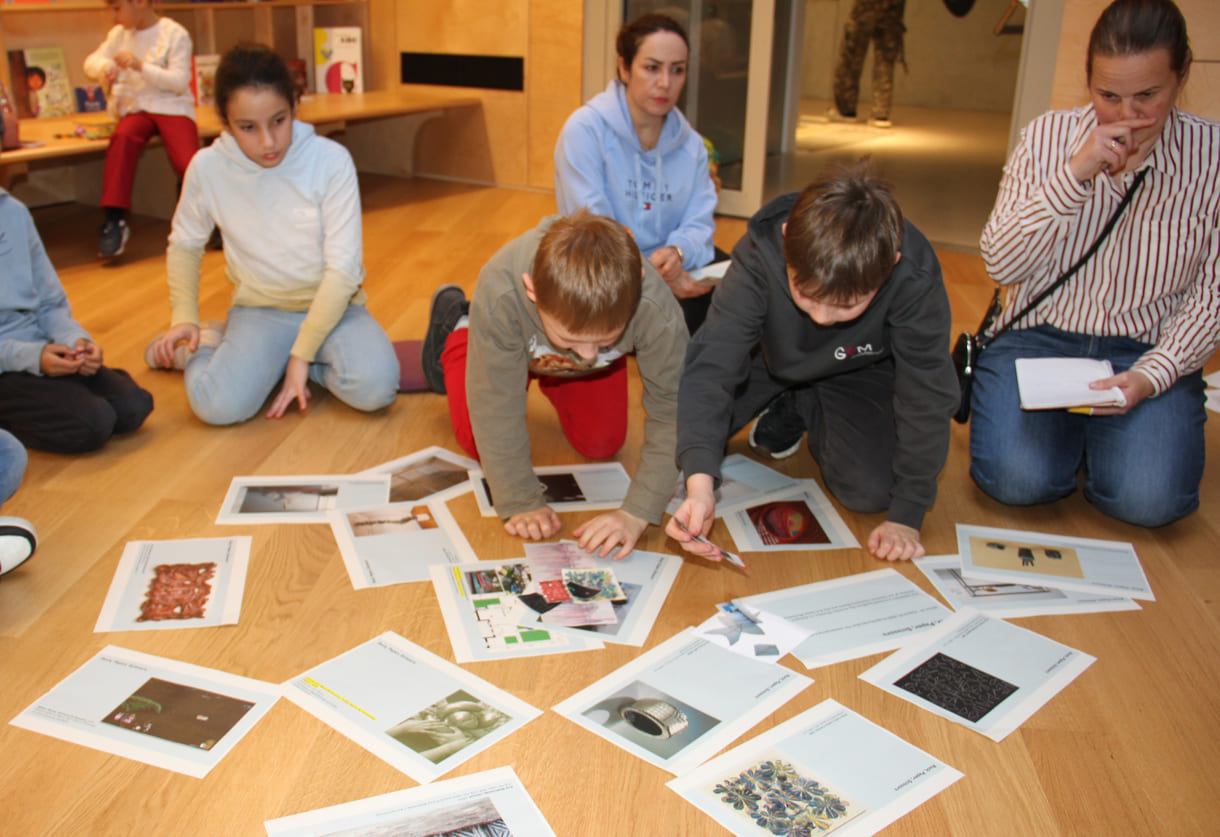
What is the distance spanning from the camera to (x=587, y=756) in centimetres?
129

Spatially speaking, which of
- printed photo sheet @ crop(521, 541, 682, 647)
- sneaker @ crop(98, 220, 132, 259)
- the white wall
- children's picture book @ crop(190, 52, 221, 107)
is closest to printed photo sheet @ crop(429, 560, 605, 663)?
printed photo sheet @ crop(521, 541, 682, 647)

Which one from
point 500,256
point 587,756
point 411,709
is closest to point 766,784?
point 587,756

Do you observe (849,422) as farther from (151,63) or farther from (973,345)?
(151,63)

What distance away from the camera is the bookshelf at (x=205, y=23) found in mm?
3689

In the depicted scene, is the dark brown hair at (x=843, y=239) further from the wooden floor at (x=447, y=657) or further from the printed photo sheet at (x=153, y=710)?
the printed photo sheet at (x=153, y=710)

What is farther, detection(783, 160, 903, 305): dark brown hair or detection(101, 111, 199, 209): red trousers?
detection(101, 111, 199, 209): red trousers

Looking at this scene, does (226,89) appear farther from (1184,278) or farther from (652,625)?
(1184,278)

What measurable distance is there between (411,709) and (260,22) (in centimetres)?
418

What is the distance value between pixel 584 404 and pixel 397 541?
520 mm

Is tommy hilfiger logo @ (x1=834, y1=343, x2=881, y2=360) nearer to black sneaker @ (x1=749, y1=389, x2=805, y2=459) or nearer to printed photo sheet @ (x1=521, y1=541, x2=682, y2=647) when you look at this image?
black sneaker @ (x1=749, y1=389, x2=805, y2=459)

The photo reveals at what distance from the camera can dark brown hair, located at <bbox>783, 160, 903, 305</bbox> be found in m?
1.40

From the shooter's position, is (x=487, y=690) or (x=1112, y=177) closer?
(x=487, y=690)

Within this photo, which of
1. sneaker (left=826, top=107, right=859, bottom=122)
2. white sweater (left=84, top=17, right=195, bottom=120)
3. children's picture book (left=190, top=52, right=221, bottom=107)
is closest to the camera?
white sweater (left=84, top=17, right=195, bottom=120)

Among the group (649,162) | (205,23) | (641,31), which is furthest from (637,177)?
(205,23)
